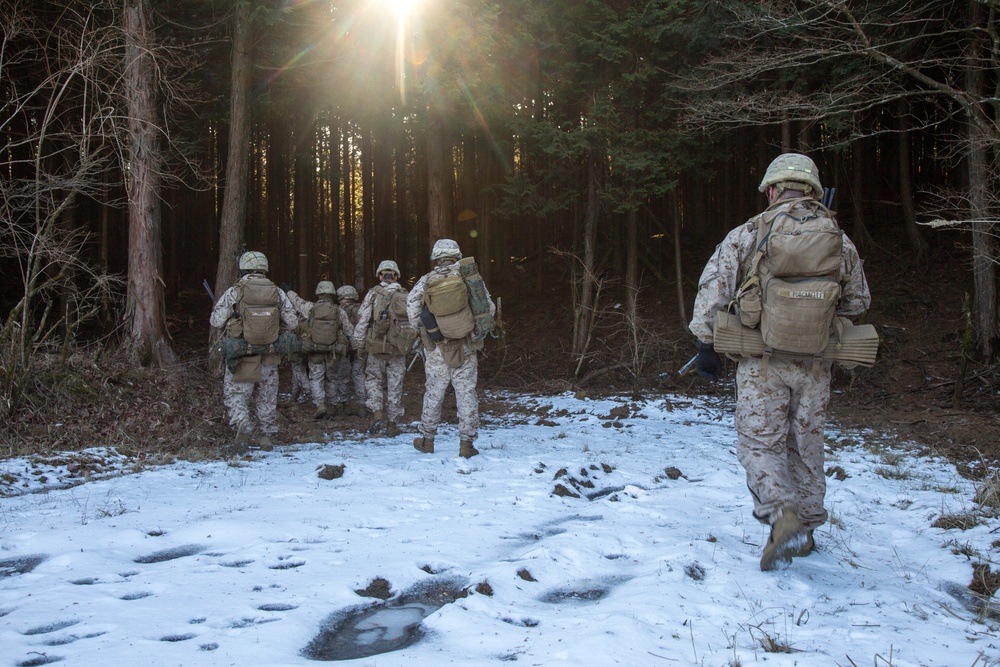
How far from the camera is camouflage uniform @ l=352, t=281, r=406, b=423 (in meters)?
10.4

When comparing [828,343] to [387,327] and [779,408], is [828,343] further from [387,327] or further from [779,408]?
[387,327]

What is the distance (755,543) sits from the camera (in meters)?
4.51

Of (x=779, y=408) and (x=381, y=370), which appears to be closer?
(x=779, y=408)

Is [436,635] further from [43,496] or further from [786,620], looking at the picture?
[43,496]

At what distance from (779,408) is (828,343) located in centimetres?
47

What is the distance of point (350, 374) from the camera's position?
12227 mm

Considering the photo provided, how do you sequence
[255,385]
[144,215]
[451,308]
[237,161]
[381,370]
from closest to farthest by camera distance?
[451,308], [255,385], [381,370], [144,215], [237,161]

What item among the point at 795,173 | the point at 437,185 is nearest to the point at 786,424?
the point at 795,173

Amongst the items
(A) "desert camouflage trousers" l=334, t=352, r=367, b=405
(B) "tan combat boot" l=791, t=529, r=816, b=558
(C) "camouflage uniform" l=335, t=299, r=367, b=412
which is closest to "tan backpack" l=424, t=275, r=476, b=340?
(B) "tan combat boot" l=791, t=529, r=816, b=558

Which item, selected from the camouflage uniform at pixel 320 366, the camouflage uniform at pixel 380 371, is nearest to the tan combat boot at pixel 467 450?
the camouflage uniform at pixel 380 371

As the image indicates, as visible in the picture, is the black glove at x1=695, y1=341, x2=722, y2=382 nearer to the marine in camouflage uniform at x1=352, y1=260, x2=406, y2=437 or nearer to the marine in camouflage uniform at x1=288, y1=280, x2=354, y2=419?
the marine in camouflage uniform at x1=352, y1=260, x2=406, y2=437

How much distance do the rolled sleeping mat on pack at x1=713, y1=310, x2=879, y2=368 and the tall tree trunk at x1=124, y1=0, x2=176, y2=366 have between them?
9.48 meters

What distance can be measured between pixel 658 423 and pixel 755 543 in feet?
20.1

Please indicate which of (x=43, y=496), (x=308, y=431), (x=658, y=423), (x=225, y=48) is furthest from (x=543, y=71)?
(x=43, y=496)
